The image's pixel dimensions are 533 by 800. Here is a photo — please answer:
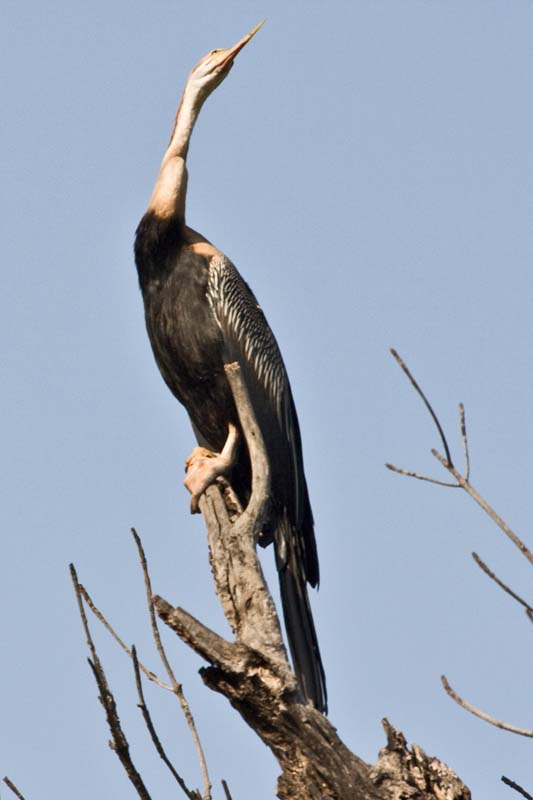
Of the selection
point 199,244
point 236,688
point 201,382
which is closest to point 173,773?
point 236,688

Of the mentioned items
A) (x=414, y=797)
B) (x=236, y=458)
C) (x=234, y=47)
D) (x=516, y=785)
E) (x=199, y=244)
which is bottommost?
(x=516, y=785)

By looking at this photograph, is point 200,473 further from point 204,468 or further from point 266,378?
point 266,378

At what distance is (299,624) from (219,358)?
1461 millimetres

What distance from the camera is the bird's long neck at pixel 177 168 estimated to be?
723cm

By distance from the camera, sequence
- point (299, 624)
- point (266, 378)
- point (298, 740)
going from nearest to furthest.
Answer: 1. point (298, 740)
2. point (299, 624)
3. point (266, 378)

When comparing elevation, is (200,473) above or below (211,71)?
below

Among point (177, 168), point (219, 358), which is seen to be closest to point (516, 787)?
point (219, 358)

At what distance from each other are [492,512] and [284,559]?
344 centimetres

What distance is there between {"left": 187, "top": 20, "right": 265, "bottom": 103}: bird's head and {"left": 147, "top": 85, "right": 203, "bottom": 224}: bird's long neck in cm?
5

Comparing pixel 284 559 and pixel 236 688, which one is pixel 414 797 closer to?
pixel 236 688

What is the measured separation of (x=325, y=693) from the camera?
602cm

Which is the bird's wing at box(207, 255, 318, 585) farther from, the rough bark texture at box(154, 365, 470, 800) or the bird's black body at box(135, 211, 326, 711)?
the rough bark texture at box(154, 365, 470, 800)

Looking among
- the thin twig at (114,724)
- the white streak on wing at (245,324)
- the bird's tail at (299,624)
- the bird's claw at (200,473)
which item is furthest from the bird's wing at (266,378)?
the thin twig at (114,724)

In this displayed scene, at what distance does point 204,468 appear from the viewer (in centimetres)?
613
